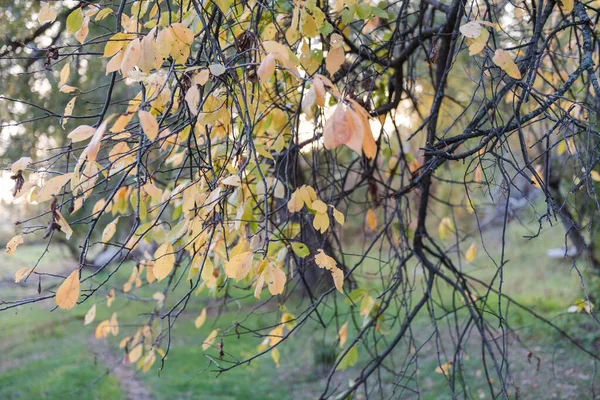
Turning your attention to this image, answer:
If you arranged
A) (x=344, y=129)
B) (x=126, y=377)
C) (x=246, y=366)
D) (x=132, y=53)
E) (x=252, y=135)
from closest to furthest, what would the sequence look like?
(x=344, y=129)
(x=132, y=53)
(x=252, y=135)
(x=246, y=366)
(x=126, y=377)

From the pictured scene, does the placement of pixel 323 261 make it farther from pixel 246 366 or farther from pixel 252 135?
pixel 246 366

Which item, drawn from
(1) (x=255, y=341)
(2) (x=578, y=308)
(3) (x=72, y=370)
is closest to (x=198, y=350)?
(1) (x=255, y=341)

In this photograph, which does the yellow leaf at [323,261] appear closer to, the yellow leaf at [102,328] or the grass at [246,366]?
the yellow leaf at [102,328]

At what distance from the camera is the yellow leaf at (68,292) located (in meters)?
1.28

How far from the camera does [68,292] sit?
130 centimetres

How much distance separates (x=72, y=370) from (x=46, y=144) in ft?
9.21

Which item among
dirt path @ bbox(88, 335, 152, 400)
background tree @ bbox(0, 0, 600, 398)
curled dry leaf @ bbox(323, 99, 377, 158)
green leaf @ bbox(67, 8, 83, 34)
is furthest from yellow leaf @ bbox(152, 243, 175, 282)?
dirt path @ bbox(88, 335, 152, 400)

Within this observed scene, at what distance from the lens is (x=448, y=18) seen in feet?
7.91

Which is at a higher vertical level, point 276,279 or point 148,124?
point 148,124

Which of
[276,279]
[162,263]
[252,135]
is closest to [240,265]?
[276,279]

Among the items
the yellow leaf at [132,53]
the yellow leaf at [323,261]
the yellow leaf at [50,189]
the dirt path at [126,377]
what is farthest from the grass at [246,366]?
the yellow leaf at [132,53]

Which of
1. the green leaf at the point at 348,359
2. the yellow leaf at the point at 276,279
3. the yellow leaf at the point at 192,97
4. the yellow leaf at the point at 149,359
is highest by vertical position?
the yellow leaf at the point at 192,97

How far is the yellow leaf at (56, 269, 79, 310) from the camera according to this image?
1284mm

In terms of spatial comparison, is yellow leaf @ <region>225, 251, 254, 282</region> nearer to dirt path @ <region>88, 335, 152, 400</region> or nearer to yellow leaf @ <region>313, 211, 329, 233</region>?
yellow leaf @ <region>313, 211, 329, 233</region>
